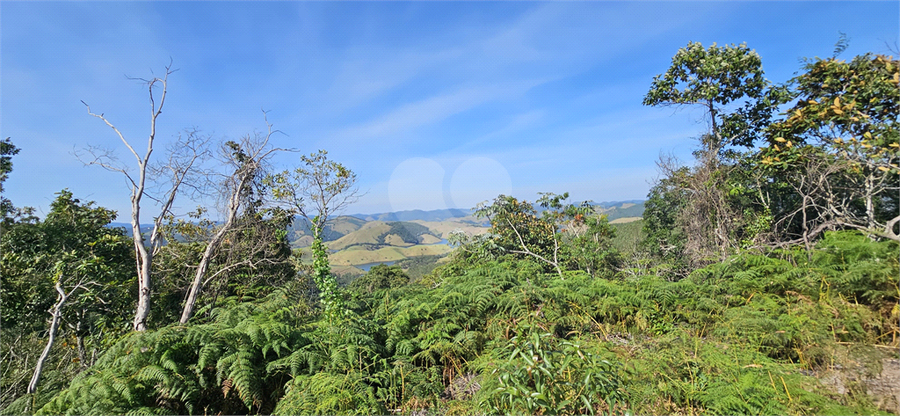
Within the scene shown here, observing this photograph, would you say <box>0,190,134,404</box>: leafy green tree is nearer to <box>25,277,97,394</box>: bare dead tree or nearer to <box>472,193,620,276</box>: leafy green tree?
<box>25,277,97,394</box>: bare dead tree

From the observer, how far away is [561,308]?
4.32 meters

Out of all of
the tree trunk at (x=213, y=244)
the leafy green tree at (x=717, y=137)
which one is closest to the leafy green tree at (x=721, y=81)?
the leafy green tree at (x=717, y=137)

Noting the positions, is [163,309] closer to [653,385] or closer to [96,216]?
[96,216]

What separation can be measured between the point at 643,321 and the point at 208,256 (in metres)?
8.01

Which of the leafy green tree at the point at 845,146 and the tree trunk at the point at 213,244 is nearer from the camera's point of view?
the leafy green tree at the point at 845,146

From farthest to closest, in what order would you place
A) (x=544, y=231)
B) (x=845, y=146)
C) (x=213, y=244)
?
(x=544, y=231), (x=213, y=244), (x=845, y=146)

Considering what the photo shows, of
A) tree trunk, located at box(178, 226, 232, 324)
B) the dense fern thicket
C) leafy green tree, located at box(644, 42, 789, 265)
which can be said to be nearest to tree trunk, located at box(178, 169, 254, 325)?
tree trunk, located at box(178, 226, 232, 324)

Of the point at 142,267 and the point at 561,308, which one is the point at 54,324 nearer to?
the point at 142,267

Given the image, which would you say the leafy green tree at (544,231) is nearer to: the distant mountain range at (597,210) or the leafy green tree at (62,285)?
the distant mountain range at (597,210)

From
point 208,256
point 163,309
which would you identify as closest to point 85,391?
point 208,256

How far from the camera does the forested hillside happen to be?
2.66 metres

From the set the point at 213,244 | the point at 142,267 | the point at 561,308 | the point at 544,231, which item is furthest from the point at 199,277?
the point at 544,231

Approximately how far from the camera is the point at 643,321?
4.09 metres

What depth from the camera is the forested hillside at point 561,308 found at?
2658 millimetres
